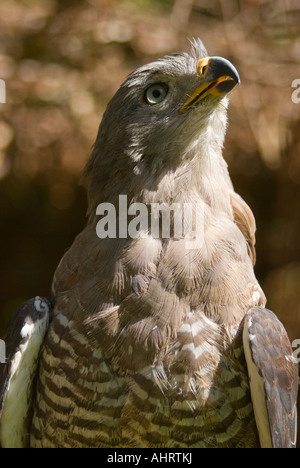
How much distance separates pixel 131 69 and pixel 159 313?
8.90ft

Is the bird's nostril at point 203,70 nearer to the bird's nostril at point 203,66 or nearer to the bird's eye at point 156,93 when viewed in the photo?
the bird's nostril at point 203,66

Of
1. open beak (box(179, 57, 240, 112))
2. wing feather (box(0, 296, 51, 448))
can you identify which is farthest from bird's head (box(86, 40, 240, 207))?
wing feather (box(0, 296, 51, 448))

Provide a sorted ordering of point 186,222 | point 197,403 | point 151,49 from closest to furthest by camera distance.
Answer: point 197,403 < point 186,222 < point 151,49

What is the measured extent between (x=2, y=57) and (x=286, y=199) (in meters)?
2.43

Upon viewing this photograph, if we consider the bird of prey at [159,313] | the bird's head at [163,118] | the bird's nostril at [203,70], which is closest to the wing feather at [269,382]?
the bird of prey at [159,313]

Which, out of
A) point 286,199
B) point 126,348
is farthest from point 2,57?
point 126,348

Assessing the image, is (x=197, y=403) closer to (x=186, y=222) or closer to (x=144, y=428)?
(x=144, y=428)

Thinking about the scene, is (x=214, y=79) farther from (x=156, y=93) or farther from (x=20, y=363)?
(x=20, y=363)

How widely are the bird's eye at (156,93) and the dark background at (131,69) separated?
1.94 m

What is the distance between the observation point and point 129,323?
2.71 meters

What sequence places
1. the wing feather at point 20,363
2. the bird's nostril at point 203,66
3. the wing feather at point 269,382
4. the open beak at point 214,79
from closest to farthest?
the wing feather at point 269,382
the open beak at point 214,79
the bird's nostril at point 203,66
the wing feather at point 20,363

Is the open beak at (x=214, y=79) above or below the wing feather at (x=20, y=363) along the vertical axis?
above

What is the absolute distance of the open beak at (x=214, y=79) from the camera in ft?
8.98

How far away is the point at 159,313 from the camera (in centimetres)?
270
